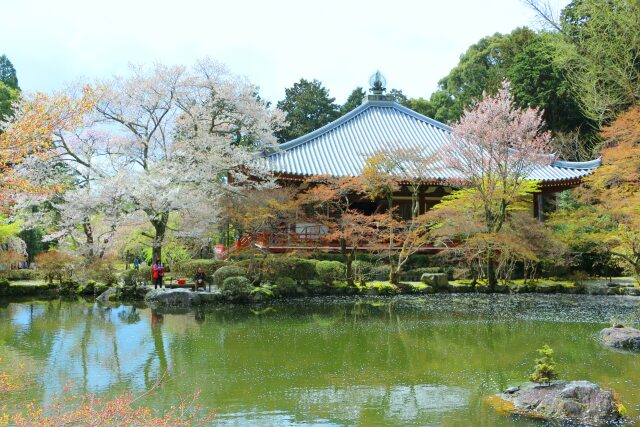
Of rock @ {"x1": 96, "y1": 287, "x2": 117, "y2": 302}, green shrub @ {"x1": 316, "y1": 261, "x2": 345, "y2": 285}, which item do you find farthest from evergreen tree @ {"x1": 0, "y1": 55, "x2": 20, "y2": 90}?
green shrub @ {"x1": 316, "y1": 261, "x2": 345, "y2": 285}

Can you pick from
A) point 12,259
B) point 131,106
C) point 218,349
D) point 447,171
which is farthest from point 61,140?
point 447,171

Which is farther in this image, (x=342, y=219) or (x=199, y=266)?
(x=342, y=219)

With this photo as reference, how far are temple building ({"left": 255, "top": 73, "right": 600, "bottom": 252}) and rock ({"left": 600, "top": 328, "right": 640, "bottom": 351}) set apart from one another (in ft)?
36.7

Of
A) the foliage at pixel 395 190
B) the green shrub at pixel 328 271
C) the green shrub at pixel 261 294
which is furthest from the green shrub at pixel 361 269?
the green shrub at pixel 261 294

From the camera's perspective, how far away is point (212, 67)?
741 inches

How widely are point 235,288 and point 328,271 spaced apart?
3183 millimetres

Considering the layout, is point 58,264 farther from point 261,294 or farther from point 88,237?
point 261,294

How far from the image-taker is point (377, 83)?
1107 inches

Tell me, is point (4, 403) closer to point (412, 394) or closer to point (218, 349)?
point (218, 349)

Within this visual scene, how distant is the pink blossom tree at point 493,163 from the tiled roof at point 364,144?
2190 millimetres

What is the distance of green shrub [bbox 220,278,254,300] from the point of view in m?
15.7

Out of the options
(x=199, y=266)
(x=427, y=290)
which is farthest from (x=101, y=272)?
(x=427, y=290)

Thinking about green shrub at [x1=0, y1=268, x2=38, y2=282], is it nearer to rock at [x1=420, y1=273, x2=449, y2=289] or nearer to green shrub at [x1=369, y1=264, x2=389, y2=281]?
green shrub at [x1=369, y1=264, x2=389, y2=281]

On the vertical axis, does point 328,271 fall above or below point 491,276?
above
